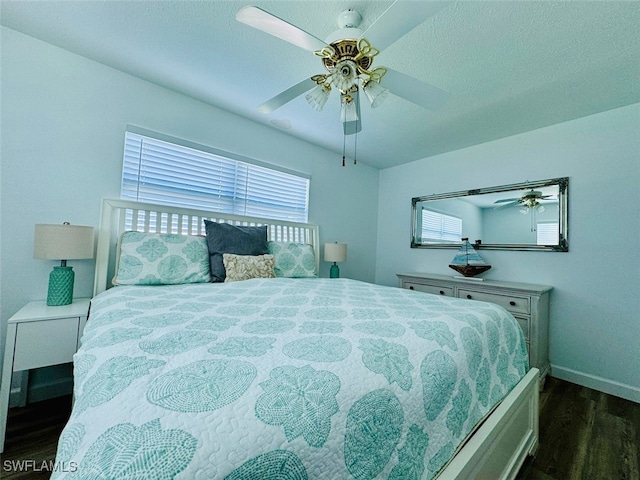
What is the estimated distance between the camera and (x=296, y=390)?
579mm

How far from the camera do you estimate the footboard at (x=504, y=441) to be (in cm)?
85

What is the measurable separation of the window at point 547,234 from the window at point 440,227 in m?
0.76

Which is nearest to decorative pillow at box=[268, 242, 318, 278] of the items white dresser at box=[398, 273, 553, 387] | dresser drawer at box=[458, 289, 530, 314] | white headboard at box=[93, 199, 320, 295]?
white headboard at box=[93, 199, 320, 295]

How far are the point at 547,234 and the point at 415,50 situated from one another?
2.21 metres

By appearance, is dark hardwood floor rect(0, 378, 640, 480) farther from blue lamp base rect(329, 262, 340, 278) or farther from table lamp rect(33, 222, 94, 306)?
blue lamp base rect(329, 262, 340, 278)

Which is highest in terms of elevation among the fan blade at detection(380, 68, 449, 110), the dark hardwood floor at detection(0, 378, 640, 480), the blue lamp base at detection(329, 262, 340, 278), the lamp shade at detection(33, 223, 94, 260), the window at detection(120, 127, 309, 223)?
the fan blade at detection(380, 68, 449, 110)

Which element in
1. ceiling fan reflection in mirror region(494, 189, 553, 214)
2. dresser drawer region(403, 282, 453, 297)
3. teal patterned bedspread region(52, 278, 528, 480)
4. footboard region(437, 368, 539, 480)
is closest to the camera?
teal patterned bedspread region(52, 278, 528, 480)

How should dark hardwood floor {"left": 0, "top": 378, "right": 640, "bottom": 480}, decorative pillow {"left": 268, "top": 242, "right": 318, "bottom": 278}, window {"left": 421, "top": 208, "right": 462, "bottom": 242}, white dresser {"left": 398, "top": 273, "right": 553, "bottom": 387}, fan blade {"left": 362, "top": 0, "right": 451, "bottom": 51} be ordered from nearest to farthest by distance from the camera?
1. fan blade {"left": 362, "top": 0, "right": 451, "bottom": 51}
2. dark hardwood floor {"left": 0, "top": 378, "right": 640, "bottom": 480}
3. white dresser {"left": 398, "top": 273, "right": 553, "bottom": 387}
4. decorative pillow {"left": 268, "top": 242, "right": 318, "bottom": 278}
5. window {"left": 421, "top": 208, "right": 462, "bottom": 242}

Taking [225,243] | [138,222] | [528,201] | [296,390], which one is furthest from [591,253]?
[138,222]

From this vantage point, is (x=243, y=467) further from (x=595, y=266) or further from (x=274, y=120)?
(x=595, y=266)

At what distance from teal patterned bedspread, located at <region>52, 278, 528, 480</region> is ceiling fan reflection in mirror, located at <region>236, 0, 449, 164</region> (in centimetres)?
125

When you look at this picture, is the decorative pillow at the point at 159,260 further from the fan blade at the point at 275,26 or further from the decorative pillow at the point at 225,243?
the fan blade at the point at 275,26

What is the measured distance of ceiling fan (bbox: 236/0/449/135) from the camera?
1.11 meters

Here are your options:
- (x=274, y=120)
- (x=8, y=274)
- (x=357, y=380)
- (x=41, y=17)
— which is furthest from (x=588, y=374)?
(x=41, y=17)
